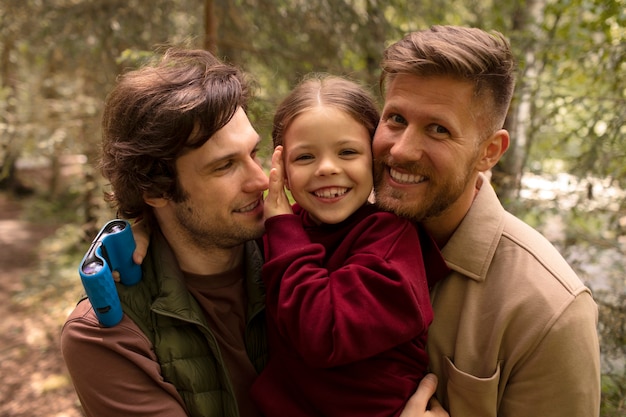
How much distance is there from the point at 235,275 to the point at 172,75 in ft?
3.18

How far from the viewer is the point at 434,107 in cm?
187

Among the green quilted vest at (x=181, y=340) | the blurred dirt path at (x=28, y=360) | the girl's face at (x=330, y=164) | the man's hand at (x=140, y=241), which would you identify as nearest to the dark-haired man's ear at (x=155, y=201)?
the man's hand at (x=140, y=241)

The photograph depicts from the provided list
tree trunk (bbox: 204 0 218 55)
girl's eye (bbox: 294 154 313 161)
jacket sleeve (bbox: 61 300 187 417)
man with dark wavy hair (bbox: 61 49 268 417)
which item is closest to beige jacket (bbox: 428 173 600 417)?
girl's eye (bbox: 294 154 313 161)

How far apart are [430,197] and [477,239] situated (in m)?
0.25

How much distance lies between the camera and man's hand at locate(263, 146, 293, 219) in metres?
2.08

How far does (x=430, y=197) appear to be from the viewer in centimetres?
194

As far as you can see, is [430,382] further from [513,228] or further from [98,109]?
[98,109]

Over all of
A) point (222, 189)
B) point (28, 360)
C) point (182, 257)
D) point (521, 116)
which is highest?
point (521, 116)

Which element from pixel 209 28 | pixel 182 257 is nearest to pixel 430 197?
pixel 182 257

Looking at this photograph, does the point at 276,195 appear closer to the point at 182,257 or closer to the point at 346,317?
the point at 182,257

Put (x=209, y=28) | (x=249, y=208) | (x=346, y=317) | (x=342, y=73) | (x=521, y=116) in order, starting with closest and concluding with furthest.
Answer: (x=346, y=317) → (x=249, y=208) → (x=209, y=28) → (x=521, y=116) → (x=342, y=73)

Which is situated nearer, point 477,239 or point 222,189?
point 477,239

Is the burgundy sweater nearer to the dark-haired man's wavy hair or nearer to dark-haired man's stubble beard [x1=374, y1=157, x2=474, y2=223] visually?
dark-haired man's stubble beard [x1=374, y1=157, x2=474, y2=223]

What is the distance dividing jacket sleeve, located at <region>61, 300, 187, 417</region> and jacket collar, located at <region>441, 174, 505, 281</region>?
4.07 feet
